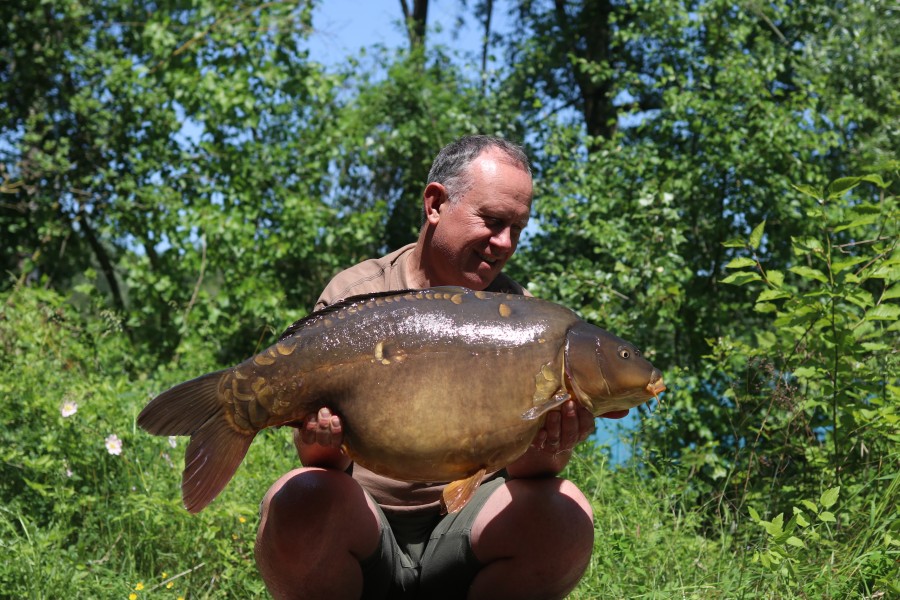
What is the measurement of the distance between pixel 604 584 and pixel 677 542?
44cm

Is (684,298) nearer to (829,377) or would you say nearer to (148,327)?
(829,377)

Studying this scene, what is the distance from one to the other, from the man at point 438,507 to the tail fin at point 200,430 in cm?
19

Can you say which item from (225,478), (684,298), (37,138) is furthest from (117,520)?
(37,138)

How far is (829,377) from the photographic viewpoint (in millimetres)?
3549

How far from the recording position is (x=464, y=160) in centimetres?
275

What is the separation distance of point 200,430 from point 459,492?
0.62m

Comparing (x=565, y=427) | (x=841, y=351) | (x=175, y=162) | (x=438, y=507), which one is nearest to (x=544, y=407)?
(x=565, y=427)

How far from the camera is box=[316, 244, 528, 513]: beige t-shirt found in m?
2.75

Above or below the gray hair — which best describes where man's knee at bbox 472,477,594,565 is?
below

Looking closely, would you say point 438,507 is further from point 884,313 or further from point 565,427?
point 884,313

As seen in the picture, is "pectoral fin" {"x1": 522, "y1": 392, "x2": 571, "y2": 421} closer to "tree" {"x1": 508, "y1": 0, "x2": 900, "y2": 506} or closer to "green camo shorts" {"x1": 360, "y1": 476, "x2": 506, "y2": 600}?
"green camo shorts" {"x1": 360, "y1": 476, "x2": 506, "y2": 600}

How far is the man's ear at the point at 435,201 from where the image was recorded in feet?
9.04

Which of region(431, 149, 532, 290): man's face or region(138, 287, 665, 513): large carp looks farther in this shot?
region(431, 149, 532, 290): man's face

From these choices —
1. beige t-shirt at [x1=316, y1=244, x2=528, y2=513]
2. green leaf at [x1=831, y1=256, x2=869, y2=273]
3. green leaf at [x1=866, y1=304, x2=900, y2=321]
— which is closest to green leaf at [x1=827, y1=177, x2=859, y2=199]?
green leaf at [x1=831, y1=256, x2=869, y2=273]
